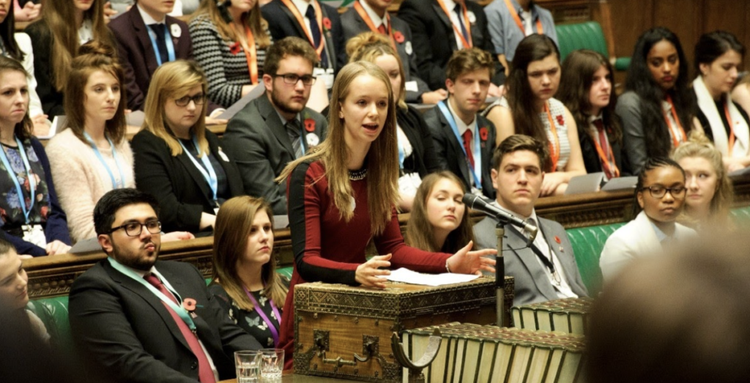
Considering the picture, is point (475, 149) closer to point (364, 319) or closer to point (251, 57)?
point (251, 57)

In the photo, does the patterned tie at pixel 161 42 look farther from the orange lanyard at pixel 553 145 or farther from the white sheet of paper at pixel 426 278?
the white sheet of paper at pixel 426 278

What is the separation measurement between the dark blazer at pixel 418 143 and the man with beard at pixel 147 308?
1.66 metres

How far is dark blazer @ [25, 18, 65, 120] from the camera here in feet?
15.3

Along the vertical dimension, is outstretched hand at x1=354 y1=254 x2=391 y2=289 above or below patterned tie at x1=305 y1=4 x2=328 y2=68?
below

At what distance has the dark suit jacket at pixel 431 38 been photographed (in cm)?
621

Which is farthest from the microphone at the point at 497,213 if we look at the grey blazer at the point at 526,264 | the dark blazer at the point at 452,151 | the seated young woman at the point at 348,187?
the dark blazer at the point at 452,151

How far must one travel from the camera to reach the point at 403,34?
20.1 feet

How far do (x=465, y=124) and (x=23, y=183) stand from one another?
2.17 meters

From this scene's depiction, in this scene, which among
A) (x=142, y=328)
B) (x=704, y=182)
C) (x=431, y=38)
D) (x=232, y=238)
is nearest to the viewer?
(x=142, y=328)

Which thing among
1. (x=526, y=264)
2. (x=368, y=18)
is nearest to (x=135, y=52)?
(x=368, y=18)

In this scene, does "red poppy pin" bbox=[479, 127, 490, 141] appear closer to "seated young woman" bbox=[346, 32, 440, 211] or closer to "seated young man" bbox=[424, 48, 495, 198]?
"seated young man" bbox=[424, 48, 495, 198]

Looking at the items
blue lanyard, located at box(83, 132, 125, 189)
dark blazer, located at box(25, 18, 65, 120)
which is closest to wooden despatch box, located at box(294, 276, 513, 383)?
blue lanyard, located at box(83, 132, 125, 189)

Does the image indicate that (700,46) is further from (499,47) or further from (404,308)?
(404,308)

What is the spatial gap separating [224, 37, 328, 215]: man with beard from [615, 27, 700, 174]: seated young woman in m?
2.07
